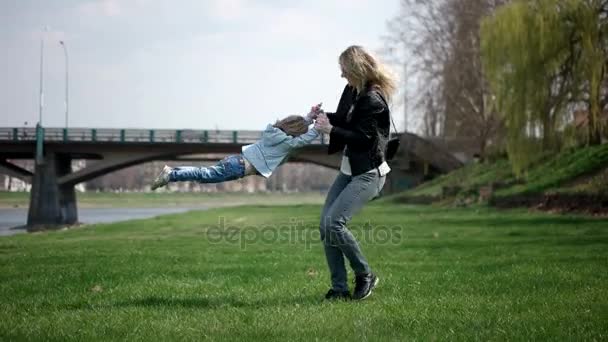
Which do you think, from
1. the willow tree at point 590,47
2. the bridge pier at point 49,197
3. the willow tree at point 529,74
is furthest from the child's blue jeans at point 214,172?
the bridge pier at point 49,197

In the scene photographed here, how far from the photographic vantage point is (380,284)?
8.48 m

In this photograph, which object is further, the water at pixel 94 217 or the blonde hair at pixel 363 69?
the water at pixel 94 217

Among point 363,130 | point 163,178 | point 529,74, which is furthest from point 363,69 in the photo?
Result: point 529,74

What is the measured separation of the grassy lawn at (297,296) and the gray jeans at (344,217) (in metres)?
→ 0.37

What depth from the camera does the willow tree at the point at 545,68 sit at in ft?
93.6

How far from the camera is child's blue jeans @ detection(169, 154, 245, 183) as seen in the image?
24.0 feet

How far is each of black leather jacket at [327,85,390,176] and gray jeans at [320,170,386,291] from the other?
0.13m

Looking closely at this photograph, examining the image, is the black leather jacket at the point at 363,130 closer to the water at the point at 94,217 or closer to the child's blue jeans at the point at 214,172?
the child's blue jeans at the point at 214,172

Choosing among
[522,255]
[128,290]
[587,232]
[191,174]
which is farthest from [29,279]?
[587,232]

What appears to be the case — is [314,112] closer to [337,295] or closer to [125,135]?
[337,295]

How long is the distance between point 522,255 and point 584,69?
60.5 feet

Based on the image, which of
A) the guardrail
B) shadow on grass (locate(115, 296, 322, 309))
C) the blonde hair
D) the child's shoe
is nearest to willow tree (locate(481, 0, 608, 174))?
the blonde hair

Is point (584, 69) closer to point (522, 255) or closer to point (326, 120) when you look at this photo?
point (522, 255)

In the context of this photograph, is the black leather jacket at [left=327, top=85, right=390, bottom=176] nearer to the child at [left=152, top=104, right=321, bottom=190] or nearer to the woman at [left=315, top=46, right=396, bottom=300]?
the woman at [left=315, top=46, right=396, bottom=300]
